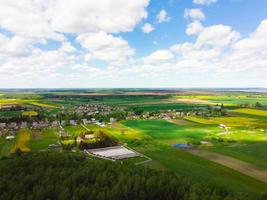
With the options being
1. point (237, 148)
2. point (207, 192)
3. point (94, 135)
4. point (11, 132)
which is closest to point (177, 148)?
point (237, 148)

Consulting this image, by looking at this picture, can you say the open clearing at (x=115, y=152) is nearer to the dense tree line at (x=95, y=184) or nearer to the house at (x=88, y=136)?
the house at (x=88, y=136)

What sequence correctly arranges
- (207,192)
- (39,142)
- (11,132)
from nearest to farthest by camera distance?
(207,192)
(39,142)
(11,132)

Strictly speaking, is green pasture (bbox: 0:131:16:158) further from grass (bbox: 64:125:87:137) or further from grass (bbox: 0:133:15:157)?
grass (bbox: 64:125:87:137)

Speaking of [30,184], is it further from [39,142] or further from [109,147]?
[39,142]

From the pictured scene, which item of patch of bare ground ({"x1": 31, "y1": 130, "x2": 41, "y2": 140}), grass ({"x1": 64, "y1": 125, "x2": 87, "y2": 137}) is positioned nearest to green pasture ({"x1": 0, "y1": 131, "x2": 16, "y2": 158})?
patch of bare ground ({"x1": 31, "y1": 130, "x2": 41, "y2": 140})

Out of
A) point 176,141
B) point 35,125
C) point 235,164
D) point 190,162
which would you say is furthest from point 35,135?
point 235,164

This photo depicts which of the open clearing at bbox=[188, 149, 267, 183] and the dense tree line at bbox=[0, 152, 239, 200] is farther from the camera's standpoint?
the open clearing at bbox=[188, 149, 267, 183]
